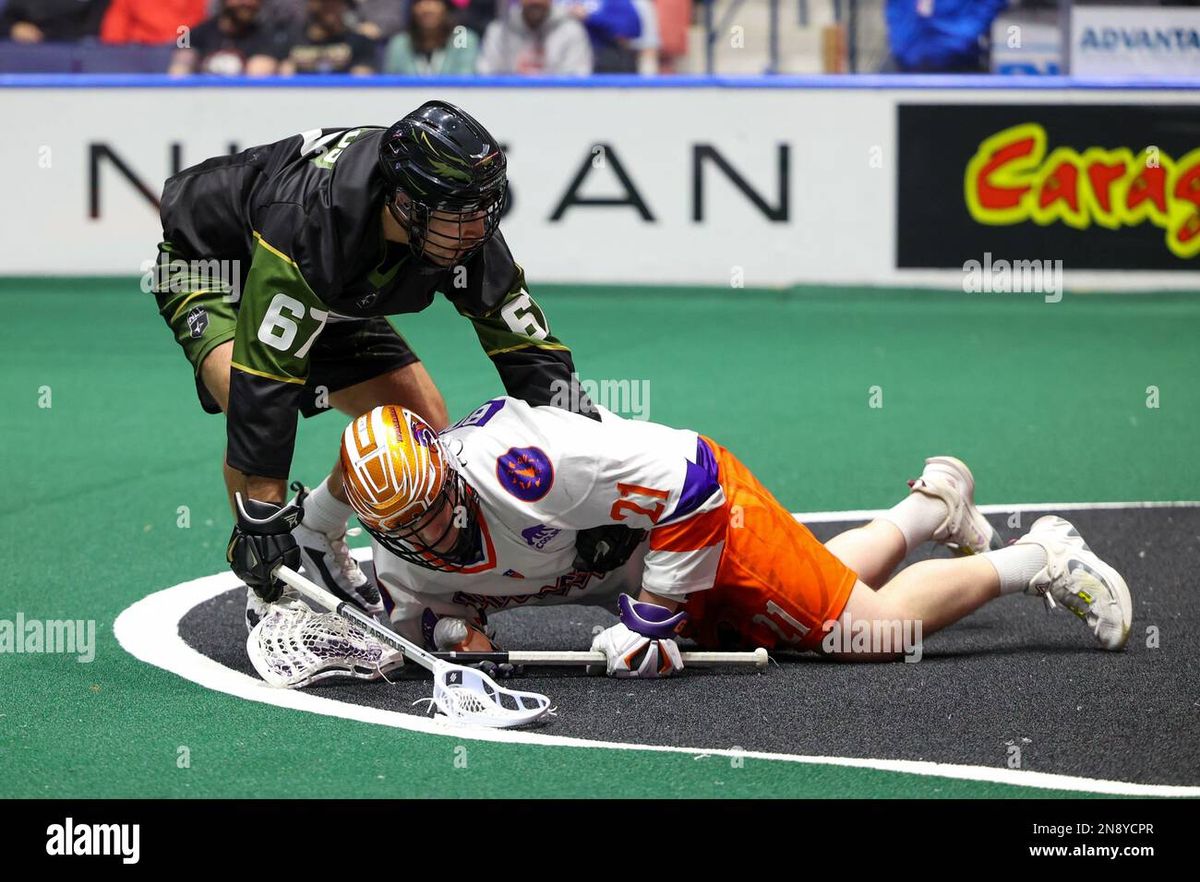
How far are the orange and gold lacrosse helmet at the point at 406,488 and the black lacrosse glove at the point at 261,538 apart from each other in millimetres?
212

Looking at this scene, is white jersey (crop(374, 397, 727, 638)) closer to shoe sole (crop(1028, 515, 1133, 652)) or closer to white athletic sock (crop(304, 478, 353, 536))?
white athletic sock (crop(304, 478, 353, 536))

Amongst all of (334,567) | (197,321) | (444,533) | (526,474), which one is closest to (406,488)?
(444,533)

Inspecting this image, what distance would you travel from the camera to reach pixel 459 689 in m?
4.06

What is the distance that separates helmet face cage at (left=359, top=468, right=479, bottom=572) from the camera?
13.4 feet

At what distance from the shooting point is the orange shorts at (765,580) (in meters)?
4.35

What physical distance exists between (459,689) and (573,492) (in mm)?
507

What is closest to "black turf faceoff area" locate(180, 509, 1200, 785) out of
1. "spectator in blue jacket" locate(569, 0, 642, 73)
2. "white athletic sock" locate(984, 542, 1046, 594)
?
"white athletic sock" locate(984, 542, 1046, 594)

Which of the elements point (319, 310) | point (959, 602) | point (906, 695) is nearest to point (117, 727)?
point (319, 310)

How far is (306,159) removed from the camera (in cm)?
470

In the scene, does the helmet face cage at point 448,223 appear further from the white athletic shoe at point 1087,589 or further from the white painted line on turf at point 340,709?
the white athletic shoe at point 1087,589

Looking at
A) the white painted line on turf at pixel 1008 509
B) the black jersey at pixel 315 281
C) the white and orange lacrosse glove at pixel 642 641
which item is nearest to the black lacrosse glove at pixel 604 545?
the white and orange lacrosse glove at pixel 642 641

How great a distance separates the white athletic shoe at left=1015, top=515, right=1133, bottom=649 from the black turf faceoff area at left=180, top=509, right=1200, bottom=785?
0.08 metres

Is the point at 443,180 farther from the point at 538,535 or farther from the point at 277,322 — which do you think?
the point at 538,535
